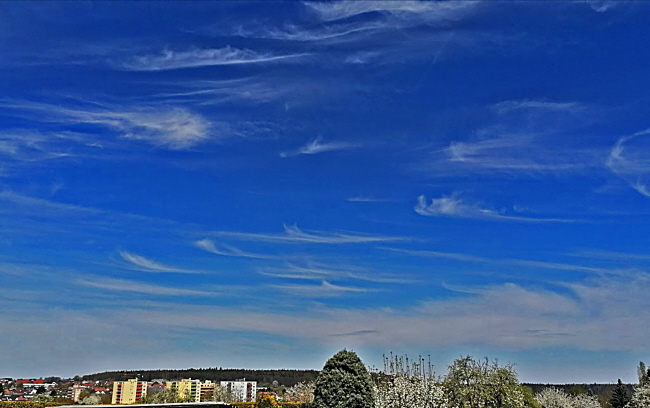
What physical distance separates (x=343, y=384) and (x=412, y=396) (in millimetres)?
9034

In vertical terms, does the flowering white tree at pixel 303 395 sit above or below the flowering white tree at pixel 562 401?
above

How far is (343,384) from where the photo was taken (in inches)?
607

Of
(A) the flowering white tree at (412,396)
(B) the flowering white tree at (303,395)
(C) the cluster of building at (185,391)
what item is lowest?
(A) the flowering white tree at (412,396)

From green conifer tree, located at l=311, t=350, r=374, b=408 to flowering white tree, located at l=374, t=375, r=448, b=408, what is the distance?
7.69m

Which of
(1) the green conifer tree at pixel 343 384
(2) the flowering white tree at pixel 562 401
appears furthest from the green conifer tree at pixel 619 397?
(1) the green conifer tree at pixel 343 384

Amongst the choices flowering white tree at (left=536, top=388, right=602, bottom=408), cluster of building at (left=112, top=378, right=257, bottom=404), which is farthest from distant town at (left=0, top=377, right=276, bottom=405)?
flowering white tree at (left=536, top=388, right=602, bottom=408)

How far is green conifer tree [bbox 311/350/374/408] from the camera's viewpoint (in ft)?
50.3

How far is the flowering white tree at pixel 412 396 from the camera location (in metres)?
23.1

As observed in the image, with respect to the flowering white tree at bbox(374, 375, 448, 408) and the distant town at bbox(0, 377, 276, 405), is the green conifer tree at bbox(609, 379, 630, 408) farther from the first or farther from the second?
the flowering white tree at bbox(374, 375, 448, 408)

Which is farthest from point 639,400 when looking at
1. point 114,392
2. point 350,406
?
point 114,392

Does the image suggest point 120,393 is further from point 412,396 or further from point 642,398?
point 642,398

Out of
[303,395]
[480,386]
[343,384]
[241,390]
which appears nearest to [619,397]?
[303,395]

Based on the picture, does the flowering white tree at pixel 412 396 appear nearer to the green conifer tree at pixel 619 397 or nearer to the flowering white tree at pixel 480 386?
the flowering white tree at pixel 480 386

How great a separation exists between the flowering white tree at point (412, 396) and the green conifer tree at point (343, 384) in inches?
303
